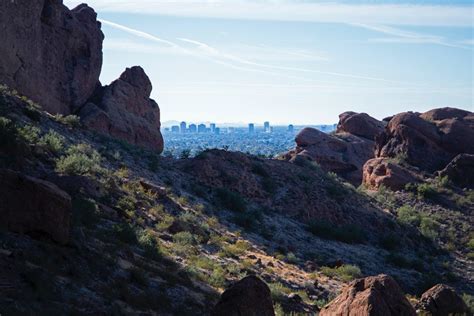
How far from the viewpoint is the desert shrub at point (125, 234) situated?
1372 centimetres

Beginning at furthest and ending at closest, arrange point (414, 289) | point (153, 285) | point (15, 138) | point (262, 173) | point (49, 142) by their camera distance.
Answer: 1. point (262, 173)
2. point (414, 289)
3. point (49, 142)
4. point (15, 138)
5. point (153, 285)

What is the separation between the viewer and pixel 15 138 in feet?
48.4

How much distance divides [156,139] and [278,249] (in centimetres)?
1611

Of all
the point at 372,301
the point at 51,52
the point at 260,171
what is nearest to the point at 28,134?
the point at 372,301

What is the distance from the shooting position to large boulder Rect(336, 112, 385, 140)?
5112 cm

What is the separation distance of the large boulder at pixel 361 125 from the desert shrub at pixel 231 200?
28139mm

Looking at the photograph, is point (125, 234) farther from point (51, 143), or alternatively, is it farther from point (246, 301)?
point (51, 143)

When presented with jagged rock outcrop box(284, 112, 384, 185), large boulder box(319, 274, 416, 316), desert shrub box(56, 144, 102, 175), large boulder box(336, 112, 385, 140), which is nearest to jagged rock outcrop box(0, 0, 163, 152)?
desert shrub box(56, 144, 102, 175)

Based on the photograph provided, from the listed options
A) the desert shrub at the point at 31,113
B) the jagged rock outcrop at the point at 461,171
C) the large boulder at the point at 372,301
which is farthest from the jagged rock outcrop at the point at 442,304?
the jagged rock outcrop at the point at 461,171

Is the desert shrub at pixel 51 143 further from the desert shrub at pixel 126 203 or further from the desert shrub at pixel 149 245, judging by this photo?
the desert shrub at pixel 149 245

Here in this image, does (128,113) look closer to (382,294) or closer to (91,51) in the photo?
(91,51)

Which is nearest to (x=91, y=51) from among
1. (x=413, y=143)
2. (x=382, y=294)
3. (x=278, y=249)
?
(x=278, y=249)

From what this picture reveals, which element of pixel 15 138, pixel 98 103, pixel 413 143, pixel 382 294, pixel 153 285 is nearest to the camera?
pixel 382 294

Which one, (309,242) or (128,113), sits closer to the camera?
(309,242)
